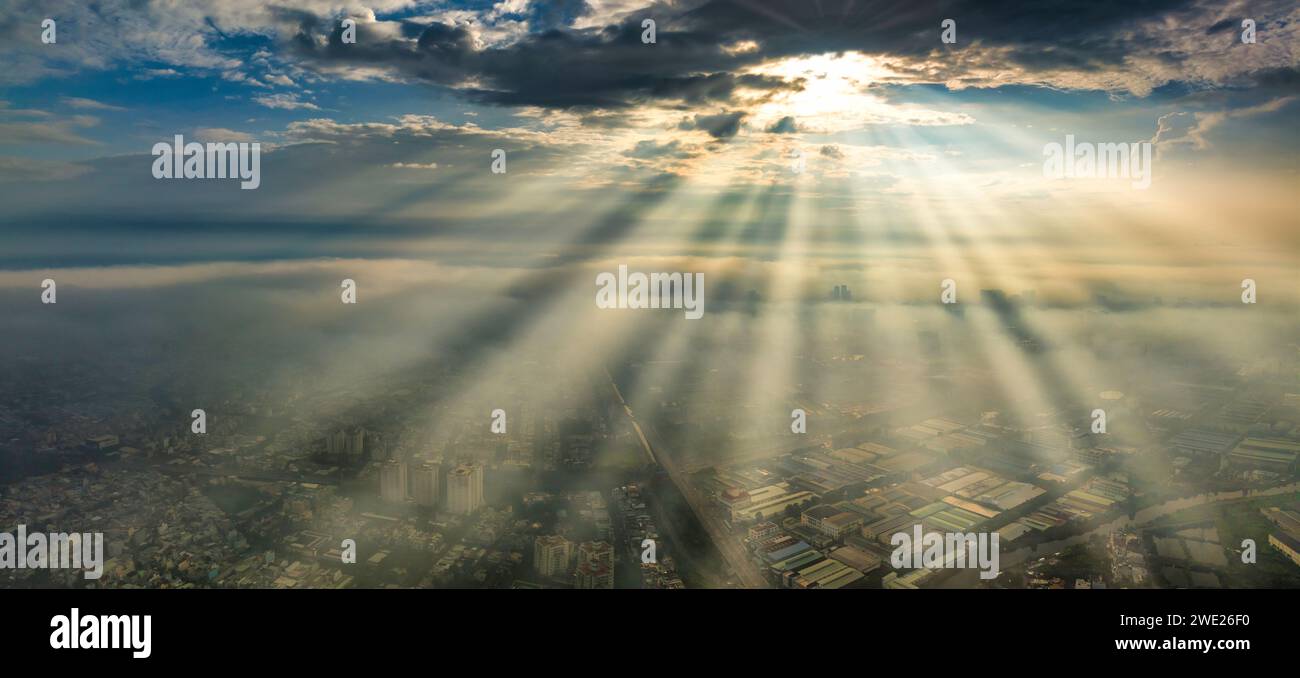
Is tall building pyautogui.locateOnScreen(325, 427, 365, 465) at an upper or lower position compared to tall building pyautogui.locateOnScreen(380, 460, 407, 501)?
upper

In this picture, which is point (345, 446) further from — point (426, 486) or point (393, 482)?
point (426, 486)

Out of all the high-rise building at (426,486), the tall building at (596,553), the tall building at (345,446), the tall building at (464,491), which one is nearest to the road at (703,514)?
the tall building at (596,553)

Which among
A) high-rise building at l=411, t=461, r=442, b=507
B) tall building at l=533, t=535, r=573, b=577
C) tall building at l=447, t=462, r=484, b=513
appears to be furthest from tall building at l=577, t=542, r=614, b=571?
high-rise building at l=411, t=461, r=442, b=507

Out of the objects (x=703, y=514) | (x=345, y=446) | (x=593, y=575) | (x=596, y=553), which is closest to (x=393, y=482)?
(x=345, y=446)

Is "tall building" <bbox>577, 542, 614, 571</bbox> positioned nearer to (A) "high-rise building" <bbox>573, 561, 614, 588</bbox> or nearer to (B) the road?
(A) "high-rise building" <bbox>573, 561, 614, 588</bbox>
